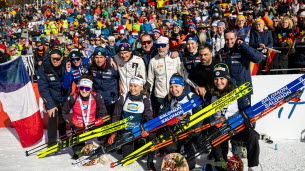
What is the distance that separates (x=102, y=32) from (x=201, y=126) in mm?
13159

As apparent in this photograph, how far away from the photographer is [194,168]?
4992mm

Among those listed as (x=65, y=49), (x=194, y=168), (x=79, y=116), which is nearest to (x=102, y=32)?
(x=65, y=49)

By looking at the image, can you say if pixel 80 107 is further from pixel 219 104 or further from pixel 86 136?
pixel 219 104

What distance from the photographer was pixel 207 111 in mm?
4664

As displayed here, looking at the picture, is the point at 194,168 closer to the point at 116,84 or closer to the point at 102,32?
the point at 116,84

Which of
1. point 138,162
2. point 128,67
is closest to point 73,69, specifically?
point 128,67

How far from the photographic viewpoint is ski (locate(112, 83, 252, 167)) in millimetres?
4492

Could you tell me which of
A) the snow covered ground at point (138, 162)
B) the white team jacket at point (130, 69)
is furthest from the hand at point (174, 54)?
the snow covered ground at point (138, 162)

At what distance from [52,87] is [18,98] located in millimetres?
1085

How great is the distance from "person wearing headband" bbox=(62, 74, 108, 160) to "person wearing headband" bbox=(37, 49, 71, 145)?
1.22 feet

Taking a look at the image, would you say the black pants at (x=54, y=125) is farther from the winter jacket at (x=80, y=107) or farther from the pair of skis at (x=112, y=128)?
the winter jacket at (x=80, y=107)

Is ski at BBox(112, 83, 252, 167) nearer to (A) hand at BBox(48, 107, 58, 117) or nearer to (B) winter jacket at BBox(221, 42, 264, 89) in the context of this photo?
(B) winter jacket at BBox(221, 42, 264, 89)

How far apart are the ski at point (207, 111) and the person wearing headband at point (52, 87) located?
149 cm

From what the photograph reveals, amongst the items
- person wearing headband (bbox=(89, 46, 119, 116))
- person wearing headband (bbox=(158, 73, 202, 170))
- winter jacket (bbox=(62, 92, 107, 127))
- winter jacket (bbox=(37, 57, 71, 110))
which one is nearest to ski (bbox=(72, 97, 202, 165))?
person wearing headband (bbox=(158, 73, 202, 170))
